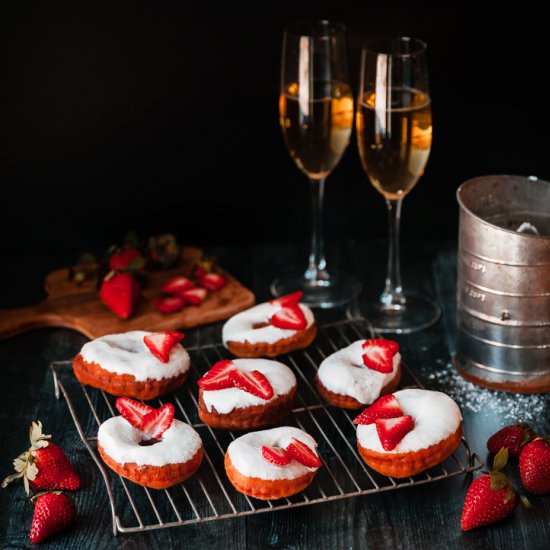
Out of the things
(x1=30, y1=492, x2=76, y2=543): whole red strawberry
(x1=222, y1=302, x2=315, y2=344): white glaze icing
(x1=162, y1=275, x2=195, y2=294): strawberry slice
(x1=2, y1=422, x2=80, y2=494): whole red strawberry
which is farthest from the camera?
(x1=162, y1=275, x2=195, y2=294): strawberry slice

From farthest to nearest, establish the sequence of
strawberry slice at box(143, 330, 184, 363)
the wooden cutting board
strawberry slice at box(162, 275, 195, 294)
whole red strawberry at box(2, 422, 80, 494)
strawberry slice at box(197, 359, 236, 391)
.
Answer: strawberry slice at box(162, 275, 195, 294)
the wooden cutting board
strawberry slice at box(143, 330, 184, 363)
strawberry slice at box(197, 359, 236, 391)
whole red strawberry at box(2, 422, 80, 494)

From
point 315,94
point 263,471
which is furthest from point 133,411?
point 315,94

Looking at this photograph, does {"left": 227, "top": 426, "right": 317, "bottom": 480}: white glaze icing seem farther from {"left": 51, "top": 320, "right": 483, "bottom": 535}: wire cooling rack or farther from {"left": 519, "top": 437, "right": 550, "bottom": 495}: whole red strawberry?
{"left": 519, "top": 437, "right": 550, "bottom": 495}: whole red strawberry

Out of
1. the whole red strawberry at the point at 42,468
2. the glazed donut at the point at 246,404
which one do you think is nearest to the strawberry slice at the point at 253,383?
the glazed donut at the point at 246,404

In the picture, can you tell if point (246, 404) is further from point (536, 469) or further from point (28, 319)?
point (28, 319)

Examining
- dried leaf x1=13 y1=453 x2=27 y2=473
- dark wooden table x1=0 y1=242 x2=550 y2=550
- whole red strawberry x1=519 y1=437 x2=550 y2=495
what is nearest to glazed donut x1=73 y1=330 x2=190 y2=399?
dark wooden table x1=0 y1=242 x2=550 y2=550

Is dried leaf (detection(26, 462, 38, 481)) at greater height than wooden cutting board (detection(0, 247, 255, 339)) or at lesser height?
lesser
